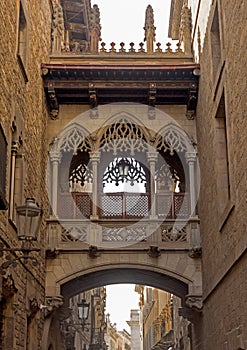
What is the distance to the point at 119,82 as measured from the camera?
14.8 m

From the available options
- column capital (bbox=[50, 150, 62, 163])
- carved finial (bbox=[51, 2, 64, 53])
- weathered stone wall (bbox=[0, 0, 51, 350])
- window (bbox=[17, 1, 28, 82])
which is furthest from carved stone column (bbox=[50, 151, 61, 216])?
window (bbox=[17, 1, 28, 82])

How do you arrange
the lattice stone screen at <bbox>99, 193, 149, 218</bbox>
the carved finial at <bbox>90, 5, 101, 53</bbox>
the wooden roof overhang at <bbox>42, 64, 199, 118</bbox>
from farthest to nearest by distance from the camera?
the carved finial at <bbox>90, 5, 101, 53</bbox> → the lattice stone screen at <bbox>99, 193, 149, 218</bbox> → the wooden roof overhang at <bbox>42, 64, 199, 118</bbox>

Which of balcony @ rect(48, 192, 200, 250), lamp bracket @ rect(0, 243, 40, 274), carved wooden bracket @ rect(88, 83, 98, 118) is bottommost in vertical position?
lamp bracket @ rect(0, 243, 40, 274)

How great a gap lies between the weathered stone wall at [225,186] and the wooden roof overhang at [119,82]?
23.8 inches

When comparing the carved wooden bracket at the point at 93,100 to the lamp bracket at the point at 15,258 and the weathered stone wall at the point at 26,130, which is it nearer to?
the weathered stone wall at the point at 26,130

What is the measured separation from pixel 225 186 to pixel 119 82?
4.25 m

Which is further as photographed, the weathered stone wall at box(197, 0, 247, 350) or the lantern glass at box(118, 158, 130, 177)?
the lantern glass at box(118, 158, 130, 177)

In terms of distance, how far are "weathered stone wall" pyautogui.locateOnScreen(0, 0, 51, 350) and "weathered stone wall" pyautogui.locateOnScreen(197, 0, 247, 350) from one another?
10.8 feet

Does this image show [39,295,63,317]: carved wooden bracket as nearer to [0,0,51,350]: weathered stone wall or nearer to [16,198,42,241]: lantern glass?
[0,0,51,350]: weathered stone wall

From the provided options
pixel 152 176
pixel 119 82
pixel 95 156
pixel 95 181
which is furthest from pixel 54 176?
pixel 119 82

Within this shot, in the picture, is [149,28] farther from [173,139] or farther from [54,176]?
[54,176]

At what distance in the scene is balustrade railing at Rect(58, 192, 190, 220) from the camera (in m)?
14.6

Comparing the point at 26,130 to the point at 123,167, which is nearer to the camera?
the point at 26,130

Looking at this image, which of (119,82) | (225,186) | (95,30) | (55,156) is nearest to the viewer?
(225,186)
